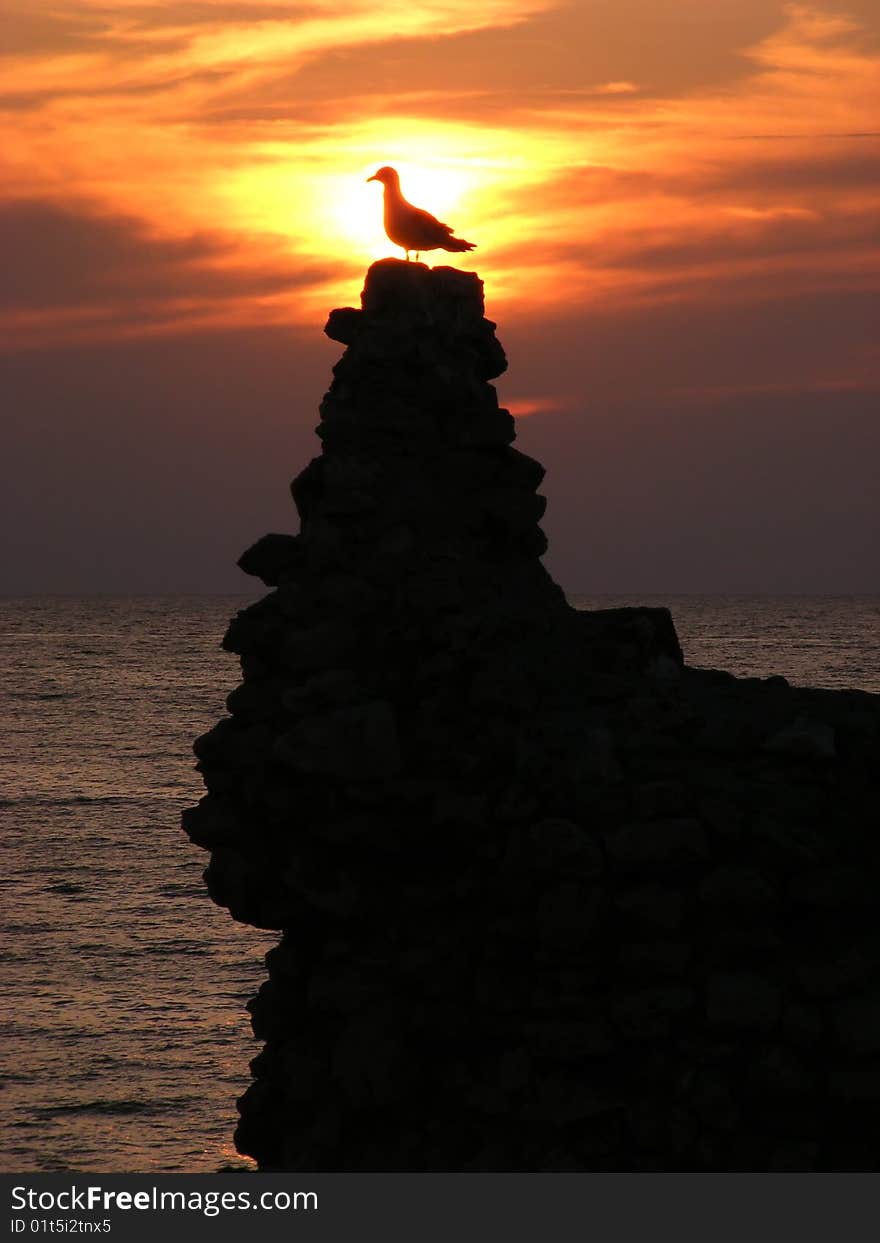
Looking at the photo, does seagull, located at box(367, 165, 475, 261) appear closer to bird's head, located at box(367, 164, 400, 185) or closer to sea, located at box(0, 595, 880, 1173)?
bird's head, located at box(367, 164, 400, 185)

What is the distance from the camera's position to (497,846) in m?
12.9

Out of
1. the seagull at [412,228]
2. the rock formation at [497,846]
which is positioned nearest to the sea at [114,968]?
the rock formation at [497,846]

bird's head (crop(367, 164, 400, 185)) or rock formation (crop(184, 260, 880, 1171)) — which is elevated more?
bird's head (crop(367, 164, 400, 185))

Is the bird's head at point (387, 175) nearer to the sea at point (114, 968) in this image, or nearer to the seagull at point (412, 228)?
the seagull at point (412, 228)

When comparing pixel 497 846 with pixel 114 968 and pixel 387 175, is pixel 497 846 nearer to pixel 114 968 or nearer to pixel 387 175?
pixel 387 175

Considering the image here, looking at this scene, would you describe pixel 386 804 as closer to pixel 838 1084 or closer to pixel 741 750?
pixel 741 750

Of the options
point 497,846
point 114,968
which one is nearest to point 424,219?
point 497,846

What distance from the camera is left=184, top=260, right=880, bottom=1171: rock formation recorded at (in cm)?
1215

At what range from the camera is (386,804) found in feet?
43.2

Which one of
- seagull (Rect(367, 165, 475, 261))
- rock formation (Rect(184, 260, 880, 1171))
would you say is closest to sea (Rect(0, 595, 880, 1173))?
rock formation (Rect(184, 260, 880, 1171))

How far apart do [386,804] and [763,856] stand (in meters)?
3.12

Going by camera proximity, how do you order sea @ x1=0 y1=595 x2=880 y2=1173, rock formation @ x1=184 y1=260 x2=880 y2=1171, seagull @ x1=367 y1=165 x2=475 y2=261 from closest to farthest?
1. rock formation @ x1=184 y1=260 x2=880 y2=1171
2. seagull @ x1=367 y1=165 x2=475 y2=261
3. sea @ x1=0 y1=595 x2=880 y2=1173

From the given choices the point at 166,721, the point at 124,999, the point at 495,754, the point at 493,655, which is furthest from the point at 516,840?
the point at 166,721

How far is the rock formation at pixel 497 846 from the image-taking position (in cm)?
1215
